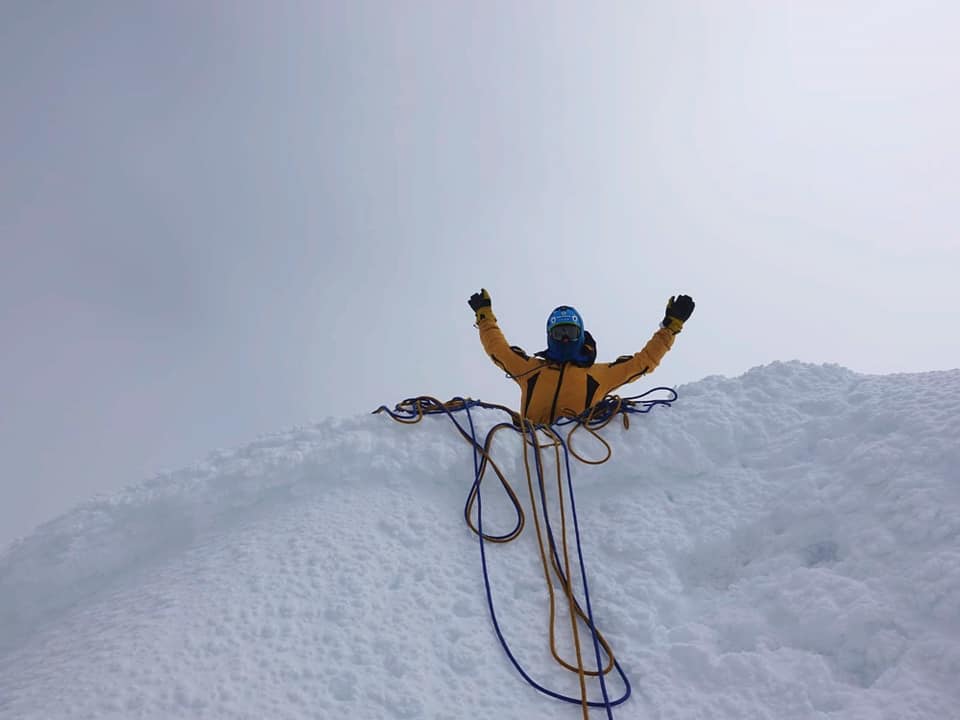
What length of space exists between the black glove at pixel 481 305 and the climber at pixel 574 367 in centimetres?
54

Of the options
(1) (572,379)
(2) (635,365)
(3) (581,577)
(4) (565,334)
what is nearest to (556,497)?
(3) (581,577)

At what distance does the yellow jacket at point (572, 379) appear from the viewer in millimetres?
4219

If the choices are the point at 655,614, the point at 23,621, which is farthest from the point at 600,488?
the point at 23,621

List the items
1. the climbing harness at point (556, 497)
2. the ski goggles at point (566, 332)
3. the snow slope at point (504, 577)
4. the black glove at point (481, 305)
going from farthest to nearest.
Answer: the black glove at point (481, 305)
the ski goggles at point (566, 332)
the climbing harness at point (556, 497)
the snow slope at point (504, 577)

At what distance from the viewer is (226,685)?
6.13ft

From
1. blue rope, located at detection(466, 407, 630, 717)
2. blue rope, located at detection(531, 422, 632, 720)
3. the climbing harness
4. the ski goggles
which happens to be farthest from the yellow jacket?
blue rope, located at detection(466, 407, 630, 717)

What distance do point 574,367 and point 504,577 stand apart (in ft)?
6.67

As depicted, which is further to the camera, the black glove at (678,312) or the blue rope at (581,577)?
the black glove at (678,312)

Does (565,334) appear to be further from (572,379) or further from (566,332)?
(572,379)

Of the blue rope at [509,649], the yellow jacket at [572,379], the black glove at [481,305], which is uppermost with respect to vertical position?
the black glove at [481,305]

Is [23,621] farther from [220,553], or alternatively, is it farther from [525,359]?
[525,359]

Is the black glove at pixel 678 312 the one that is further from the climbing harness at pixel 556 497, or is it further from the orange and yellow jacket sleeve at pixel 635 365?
the climbing harness at pixel 556 497

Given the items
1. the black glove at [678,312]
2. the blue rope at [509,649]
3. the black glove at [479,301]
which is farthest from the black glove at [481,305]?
the blue rope at [509,649]

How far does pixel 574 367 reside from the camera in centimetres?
424
